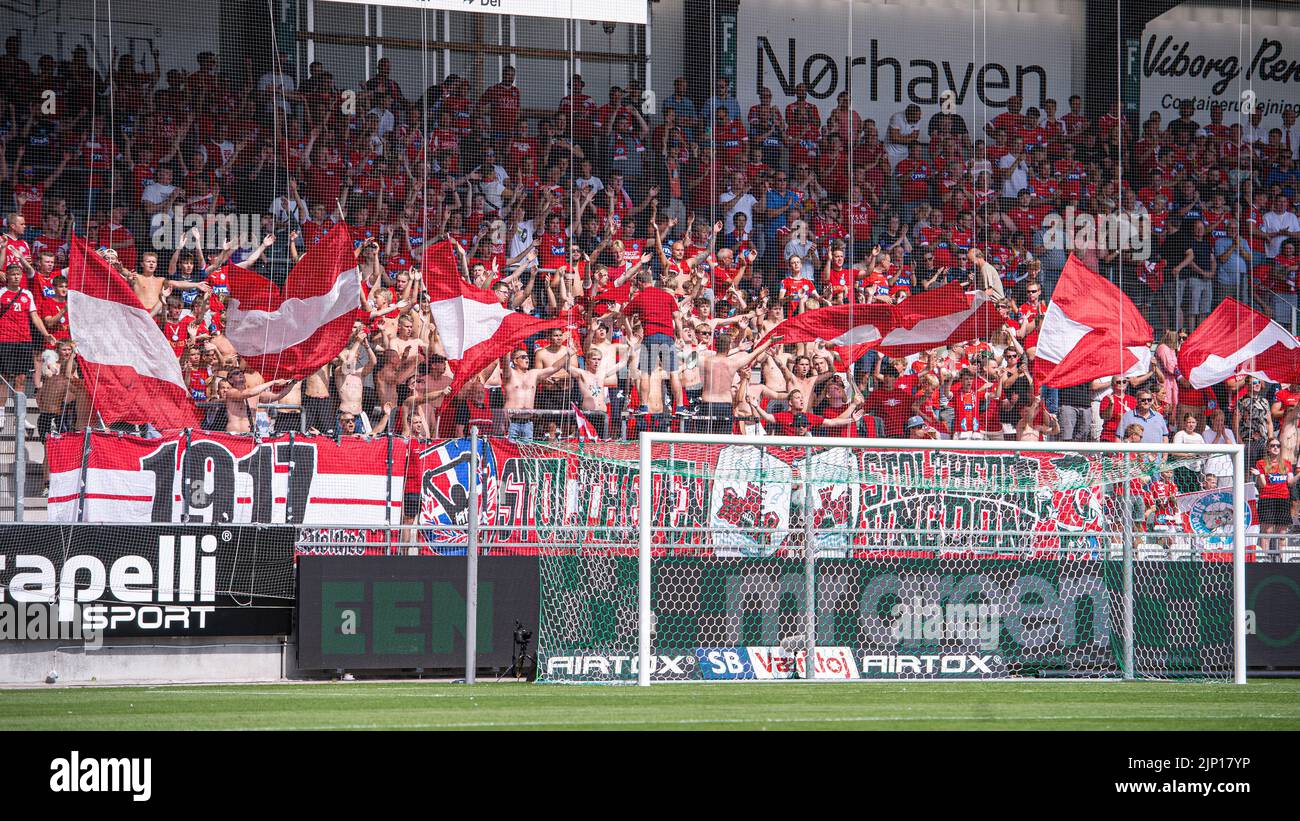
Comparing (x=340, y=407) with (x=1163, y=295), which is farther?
(x=1163, y=295)

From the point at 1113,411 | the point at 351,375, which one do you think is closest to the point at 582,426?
the point at 351,375

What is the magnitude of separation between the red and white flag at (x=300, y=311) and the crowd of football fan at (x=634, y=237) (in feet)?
0.64

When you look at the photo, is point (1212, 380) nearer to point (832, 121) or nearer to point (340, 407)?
point (832, 121)

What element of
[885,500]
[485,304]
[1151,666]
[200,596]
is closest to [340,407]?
[485,304]

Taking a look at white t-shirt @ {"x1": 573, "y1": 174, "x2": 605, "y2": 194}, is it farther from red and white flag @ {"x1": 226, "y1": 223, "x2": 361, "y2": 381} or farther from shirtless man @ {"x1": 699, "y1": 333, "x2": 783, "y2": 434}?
red and white flag @ {"x1": 226, "y1": 223, "x2": 361, "y2": 381}

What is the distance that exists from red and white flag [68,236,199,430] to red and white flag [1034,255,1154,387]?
9.08m

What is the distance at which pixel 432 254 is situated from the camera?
15672 mm

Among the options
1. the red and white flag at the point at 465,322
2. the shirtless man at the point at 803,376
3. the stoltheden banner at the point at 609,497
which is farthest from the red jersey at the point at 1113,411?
the red and white flag at the point at 465,322

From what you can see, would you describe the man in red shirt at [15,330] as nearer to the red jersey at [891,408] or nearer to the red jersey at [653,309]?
the red jersey at [653,309]

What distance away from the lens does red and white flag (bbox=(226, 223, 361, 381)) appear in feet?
49.5

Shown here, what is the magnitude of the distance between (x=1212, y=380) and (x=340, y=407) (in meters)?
9.55

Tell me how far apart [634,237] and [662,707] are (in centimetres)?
967

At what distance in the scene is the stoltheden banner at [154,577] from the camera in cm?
1156

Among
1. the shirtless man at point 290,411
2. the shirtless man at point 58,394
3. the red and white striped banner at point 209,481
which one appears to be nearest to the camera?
the red and white striped banner at point 209,481
